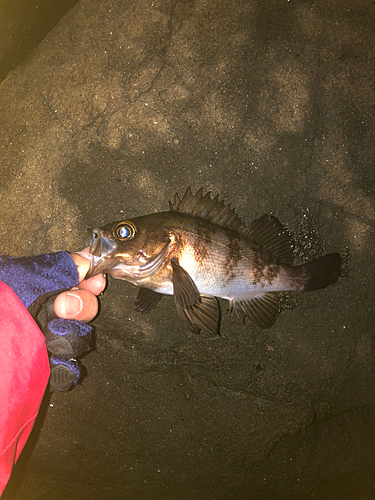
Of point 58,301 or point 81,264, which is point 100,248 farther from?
point 58,301

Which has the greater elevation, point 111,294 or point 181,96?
point 181,96

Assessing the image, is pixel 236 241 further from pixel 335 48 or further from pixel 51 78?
pixel 51 78

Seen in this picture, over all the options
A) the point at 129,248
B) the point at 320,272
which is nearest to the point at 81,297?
the point at 129,248

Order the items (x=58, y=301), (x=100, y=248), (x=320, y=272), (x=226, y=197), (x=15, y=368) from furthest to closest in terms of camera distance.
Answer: (x=226, y=197), (x=320, y=272), (x=58, y=301), (x=100, y=248), (x=15, y=368)

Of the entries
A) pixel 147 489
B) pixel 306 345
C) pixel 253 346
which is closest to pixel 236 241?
pixel 253 346

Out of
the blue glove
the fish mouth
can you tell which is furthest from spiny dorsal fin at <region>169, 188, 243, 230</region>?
the blue glove

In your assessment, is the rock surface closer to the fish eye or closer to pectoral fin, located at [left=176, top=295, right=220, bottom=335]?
pectoral fin, located at [left=176, top=295, right=220, bottom=335]
